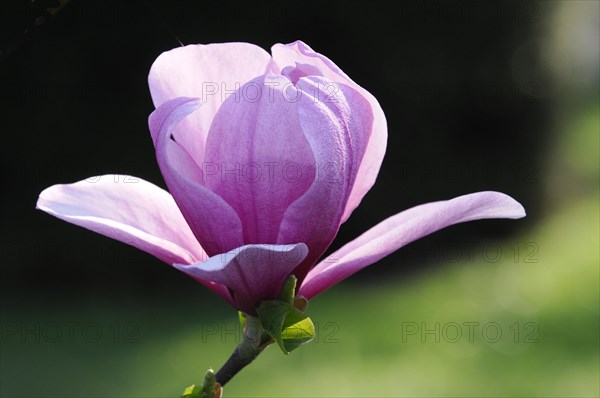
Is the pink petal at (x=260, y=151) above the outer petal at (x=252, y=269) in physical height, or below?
above

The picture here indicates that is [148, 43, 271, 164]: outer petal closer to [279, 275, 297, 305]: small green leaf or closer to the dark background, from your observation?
[279, 275, 297, 305]: small green leaf

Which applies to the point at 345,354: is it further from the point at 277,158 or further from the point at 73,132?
the point at 277,158

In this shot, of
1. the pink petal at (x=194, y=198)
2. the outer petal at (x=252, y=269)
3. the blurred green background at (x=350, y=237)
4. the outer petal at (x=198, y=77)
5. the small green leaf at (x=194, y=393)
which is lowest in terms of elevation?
the blurred green background at (x=350, y=237)

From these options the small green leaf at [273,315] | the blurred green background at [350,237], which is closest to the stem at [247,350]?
the small green leaf at [273,315]

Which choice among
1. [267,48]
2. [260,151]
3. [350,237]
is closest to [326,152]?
[260,151]

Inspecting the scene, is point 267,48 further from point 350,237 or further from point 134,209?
point 134,209

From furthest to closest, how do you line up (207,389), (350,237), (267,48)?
(350,237) < (267,48) < (207,389)

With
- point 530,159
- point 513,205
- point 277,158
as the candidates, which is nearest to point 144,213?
point 277,158

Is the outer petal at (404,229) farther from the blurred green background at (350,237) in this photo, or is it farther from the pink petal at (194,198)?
the blurred green background at (350,237)

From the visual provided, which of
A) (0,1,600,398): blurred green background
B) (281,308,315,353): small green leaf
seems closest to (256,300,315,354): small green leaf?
(281,308,315,353): small green leaf
